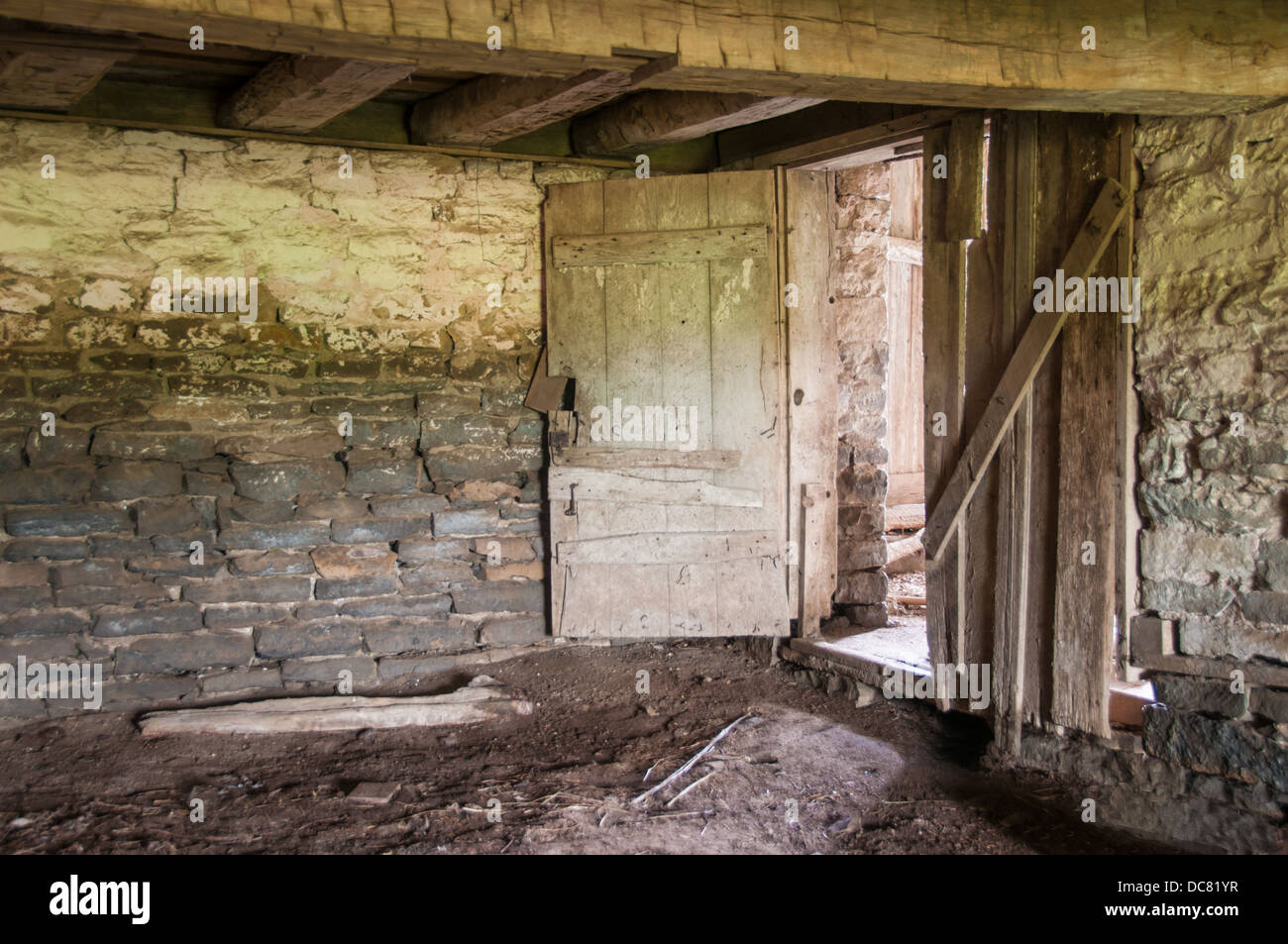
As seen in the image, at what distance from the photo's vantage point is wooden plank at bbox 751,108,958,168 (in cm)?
353

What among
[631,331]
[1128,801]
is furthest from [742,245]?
[1128,801]

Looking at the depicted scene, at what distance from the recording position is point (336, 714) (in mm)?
3689

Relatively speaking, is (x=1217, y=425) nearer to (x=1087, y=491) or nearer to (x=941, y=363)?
(x=1087, y=491)

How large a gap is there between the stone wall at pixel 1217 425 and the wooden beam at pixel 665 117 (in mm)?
1280

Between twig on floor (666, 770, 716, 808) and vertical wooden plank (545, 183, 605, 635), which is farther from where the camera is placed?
vertical wooden plank (545, 183, 605, 635)

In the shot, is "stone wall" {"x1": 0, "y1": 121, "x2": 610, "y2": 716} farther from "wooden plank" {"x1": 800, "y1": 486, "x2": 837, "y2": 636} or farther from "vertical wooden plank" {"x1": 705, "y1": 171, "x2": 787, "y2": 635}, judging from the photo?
"wooden plank" {"x1": 800, "y1": 486, "x2": 837, "y2": 636}

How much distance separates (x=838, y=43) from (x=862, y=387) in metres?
2.30

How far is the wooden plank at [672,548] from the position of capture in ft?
13.8

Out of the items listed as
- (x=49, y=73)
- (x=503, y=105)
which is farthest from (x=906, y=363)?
(x=49, y=73)

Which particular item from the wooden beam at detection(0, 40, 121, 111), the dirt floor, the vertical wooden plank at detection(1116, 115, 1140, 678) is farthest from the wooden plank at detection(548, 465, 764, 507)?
the wooden beam at detection(0, 40, 121, 111)

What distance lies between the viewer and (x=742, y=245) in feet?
13.3

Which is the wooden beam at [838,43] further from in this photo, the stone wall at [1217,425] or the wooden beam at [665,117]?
the wooden beam at [665,117]

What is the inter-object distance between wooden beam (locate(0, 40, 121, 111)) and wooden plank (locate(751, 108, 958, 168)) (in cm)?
251

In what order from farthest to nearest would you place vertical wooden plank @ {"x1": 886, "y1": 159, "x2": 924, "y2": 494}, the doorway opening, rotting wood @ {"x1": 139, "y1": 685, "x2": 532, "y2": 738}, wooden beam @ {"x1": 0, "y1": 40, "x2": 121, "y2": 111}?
vertical wooden plank @ {"x1": 886, "y1": 159, "x2": 924, "y2": 494} → the doorway opening → rotting wood @ {"x1": 139, "y1": 685, "x2": 532, "y2": 738} → wooden beam @ {"x1": 0, "y1": 40, "x2": 121, "y2": 111}
